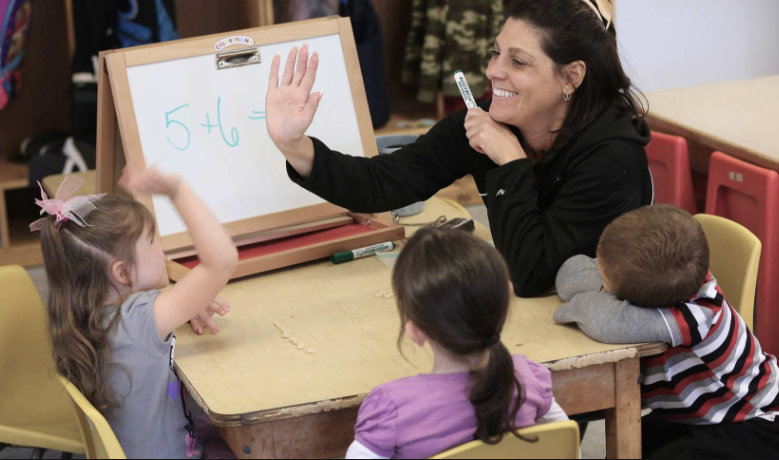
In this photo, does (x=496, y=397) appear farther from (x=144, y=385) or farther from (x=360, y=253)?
(x=360, y=253)

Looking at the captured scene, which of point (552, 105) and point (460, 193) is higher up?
point (552, 105)

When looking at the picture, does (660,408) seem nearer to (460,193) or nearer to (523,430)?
(523,430)

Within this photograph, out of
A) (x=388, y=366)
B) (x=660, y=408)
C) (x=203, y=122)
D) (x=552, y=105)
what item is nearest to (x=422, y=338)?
(x=388, y=366)

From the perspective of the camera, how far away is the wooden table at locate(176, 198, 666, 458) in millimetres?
1290

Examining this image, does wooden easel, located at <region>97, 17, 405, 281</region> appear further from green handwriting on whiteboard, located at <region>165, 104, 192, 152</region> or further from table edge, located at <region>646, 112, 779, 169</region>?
table edge, located at <region>646, 112, 779, 169</region>

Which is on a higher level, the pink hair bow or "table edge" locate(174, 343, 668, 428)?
the pink hair bow

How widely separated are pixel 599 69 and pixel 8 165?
2.95 meters

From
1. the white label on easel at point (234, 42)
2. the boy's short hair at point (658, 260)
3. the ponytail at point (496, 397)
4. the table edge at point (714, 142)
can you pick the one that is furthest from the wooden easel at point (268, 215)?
the table edge at point (714, 142)

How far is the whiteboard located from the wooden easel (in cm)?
2

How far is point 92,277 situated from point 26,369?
20.2 inches

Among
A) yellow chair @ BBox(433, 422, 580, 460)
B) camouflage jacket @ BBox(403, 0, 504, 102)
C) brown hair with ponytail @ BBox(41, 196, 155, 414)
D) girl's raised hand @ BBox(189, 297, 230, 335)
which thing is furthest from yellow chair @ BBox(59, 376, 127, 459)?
camouflage jacket @ BBox(403, 0, 504, 102)

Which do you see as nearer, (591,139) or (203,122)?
(591,139)

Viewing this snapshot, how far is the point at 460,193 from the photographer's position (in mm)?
4129

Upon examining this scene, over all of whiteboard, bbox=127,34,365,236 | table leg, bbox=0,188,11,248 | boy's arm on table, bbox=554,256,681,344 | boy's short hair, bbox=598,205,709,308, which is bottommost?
table leg, bbox=0,188,11,248
